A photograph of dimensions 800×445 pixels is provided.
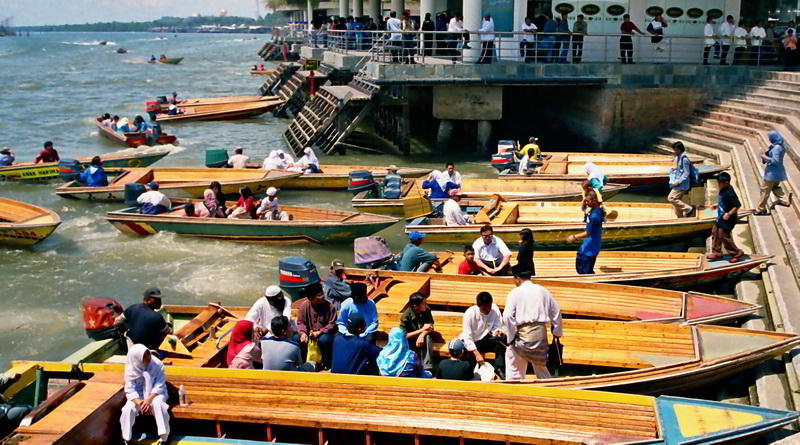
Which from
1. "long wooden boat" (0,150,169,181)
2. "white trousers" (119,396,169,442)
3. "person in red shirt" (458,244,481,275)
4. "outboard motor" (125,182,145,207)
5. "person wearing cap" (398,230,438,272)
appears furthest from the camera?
"long wooden boat" (0,150,169,181)

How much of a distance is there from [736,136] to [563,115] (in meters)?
8.05

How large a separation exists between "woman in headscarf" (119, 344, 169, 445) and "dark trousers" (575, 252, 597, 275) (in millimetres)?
7109

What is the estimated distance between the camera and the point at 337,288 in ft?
34.9

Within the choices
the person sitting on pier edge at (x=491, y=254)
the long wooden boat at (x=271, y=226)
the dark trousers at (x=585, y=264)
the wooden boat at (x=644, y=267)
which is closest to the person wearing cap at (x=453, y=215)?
the long wooden boat at (x=271, y=226)

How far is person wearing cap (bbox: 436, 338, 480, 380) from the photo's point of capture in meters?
8.80

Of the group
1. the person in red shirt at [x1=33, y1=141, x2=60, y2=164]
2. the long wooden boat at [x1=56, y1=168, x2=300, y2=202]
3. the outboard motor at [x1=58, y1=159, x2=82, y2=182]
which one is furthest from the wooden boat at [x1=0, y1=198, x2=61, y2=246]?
the person in red shirt at [x1=33, y1=141, x2=60, y2=164]

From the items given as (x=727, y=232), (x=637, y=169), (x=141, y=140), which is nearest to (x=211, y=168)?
(x=141, y=140)

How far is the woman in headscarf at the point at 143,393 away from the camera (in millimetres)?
7758

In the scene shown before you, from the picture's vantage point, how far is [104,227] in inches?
781

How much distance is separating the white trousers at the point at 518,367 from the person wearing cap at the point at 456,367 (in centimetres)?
44

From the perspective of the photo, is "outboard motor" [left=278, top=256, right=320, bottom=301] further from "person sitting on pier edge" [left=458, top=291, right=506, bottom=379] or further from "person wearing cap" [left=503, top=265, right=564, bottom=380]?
"person wearing cap" [left=503, top=265, right=564, bottom=380]

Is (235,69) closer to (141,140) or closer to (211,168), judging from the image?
(141,140)

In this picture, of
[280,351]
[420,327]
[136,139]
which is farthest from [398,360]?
[136,139]

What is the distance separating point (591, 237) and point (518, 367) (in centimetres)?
401
